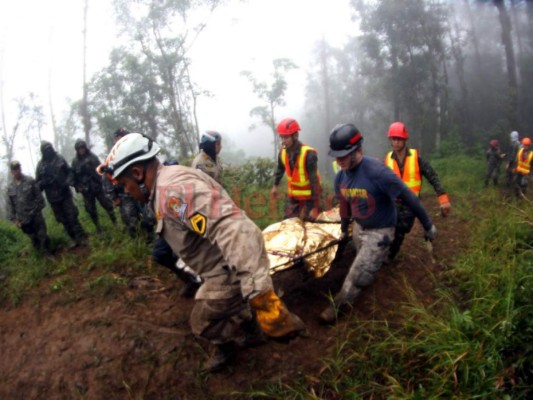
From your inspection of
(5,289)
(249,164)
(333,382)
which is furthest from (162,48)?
(333,382)

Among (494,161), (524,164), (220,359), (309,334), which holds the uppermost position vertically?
(220,359)

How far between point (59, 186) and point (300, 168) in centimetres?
408

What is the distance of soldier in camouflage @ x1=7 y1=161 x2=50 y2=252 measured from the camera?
5.49 m

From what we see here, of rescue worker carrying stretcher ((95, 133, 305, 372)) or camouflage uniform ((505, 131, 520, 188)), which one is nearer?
rescue worker carrying stretcher ((95, 133, 305, 372))

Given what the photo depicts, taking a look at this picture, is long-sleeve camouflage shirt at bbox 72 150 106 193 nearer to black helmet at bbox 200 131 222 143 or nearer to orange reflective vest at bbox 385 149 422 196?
black helmet at bbox 200 131 222 143

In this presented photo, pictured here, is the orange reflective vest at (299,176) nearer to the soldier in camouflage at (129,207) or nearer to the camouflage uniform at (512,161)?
the soldier in camouflage at (129,207)

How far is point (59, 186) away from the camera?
583cm

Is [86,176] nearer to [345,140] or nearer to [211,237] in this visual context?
[345,140]

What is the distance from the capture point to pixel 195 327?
7.81 ft

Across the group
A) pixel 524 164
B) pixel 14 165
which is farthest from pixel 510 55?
pixel 14 165

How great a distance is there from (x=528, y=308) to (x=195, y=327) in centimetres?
217

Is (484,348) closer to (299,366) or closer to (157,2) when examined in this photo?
(299,366)

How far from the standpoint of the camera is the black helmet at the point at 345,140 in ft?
9.36

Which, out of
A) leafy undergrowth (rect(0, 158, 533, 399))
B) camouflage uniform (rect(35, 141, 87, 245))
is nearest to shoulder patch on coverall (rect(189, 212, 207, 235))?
leafy undergrowth (rect(0, 158, 533, 399))
